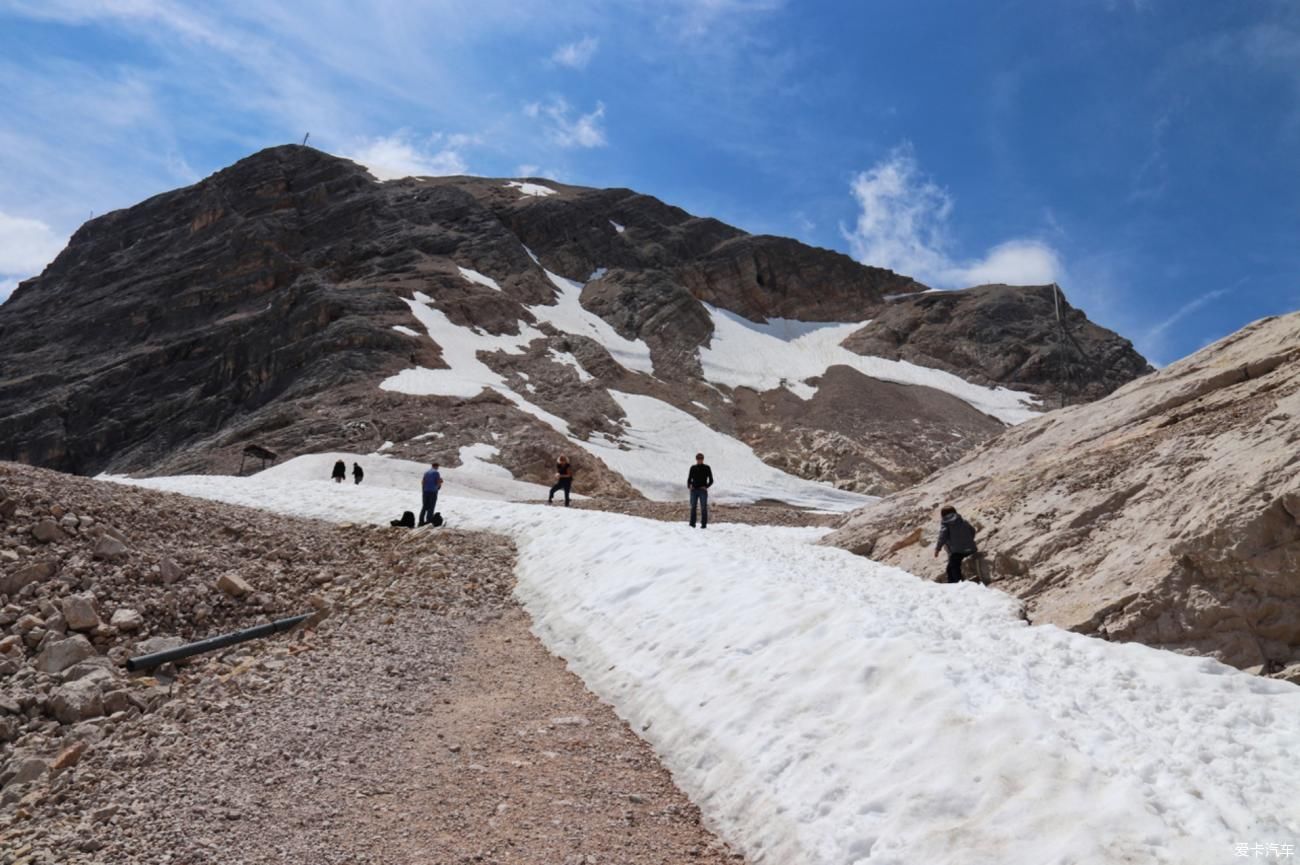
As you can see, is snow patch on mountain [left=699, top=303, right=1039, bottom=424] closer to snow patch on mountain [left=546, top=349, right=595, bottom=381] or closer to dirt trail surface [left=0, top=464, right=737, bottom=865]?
snow patch on mountain [left=546, top=349, right=595, bottom=381]

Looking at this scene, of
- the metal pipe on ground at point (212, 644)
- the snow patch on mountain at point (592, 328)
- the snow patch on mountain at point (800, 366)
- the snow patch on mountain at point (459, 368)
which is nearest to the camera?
the metal pipe on ground at point (212, 644)

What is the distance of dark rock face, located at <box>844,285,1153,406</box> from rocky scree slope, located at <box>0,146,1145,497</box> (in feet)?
1.32

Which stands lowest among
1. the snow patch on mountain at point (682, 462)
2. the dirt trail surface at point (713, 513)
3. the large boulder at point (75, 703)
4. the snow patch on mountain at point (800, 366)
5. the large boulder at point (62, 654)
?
the large boulder at point (75, 703)

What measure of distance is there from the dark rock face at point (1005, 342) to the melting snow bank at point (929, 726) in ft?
259

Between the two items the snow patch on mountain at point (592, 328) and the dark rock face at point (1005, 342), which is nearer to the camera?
the snow patch on mountain at point (592, 328)

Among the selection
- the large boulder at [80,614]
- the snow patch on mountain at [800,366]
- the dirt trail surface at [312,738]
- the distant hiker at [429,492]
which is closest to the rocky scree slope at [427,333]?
the snow patch on mountain at [800,366]

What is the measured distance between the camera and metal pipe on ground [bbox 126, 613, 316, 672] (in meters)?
8.94

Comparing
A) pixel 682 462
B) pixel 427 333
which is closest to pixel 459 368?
pixel 427 333

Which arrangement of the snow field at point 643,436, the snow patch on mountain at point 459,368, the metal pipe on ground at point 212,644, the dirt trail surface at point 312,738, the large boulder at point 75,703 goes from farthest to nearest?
1. the snow patch on mountain at point 459,368
2. the snow field at point 643,436
3. the metal pipe on ground at point 212,644
4. the large boulder at point 75,703
5. the dirt trail surface at point 312,738

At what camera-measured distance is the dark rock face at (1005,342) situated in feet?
270

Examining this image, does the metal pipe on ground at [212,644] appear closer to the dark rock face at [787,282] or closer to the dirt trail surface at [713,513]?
the dirt trail surface at [713,513]

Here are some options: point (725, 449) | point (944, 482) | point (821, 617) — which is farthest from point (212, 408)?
point (821, 617)

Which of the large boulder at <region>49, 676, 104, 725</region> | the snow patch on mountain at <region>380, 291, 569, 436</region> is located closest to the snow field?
the snow patch on mountain at <region>380, 291, 569, 436</region>

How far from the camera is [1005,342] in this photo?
85.4m
